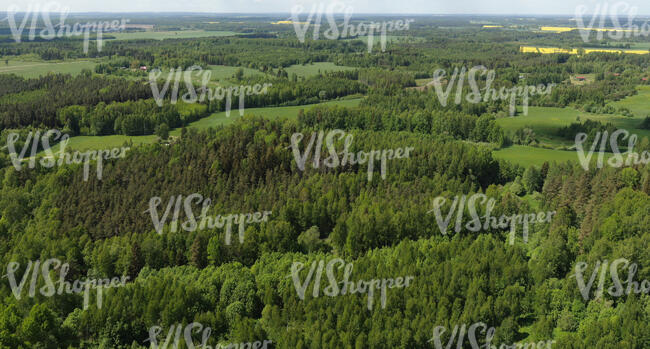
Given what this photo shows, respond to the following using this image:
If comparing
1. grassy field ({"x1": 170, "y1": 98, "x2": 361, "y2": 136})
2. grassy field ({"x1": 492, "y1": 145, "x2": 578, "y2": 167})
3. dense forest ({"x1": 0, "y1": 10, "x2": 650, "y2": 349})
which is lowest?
dense forest ({"x1": 0, "y1": 10, "x2": 650, "y2": 349})

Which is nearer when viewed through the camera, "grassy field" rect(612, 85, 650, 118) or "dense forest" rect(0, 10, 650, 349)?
"dense forest" rect(0, 10, 650, 349)

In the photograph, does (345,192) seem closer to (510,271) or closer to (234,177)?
(234,177)

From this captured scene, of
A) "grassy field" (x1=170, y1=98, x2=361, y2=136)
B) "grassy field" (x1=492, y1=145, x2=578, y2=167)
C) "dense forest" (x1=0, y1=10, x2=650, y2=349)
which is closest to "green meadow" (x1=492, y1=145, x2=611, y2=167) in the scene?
"grassy field" (x1=492, y1=145, x2=578, y2=167)

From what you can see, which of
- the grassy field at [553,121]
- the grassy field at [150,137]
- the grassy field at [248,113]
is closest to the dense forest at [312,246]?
the grassy field at [150,137]

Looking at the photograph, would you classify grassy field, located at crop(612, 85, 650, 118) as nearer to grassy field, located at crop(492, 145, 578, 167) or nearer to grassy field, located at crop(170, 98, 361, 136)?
grassy field, located at crop(492, 145, 578, 167)

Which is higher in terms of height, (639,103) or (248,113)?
(639,103)

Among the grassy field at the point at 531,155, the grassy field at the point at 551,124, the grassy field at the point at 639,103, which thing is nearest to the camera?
the grassy field at the point at 531,155

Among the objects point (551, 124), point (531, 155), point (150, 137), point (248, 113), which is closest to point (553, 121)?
point (551, 124)

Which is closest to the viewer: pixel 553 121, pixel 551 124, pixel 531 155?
pixel 531 155

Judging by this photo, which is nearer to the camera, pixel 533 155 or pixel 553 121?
pixel 533 155

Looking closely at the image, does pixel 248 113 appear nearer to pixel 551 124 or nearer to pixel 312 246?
pixel 551 124

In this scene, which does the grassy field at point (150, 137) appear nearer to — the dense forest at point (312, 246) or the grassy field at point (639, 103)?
the dense forest at point (312, 246)

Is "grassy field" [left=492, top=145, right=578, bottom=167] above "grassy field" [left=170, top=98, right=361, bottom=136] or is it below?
below
